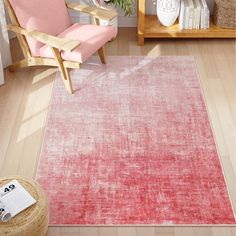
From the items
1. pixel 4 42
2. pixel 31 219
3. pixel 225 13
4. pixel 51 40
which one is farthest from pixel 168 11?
pixel 31 219

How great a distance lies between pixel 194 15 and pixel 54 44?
1.62 metres

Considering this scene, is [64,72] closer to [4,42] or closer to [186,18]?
[4,42]

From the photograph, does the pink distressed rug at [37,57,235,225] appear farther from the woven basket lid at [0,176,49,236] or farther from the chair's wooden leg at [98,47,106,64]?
the woven basket lid at [0,176,49,236]

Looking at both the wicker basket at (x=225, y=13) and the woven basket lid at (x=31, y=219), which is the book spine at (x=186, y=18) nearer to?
the wicker basket at (x=225, y=13)

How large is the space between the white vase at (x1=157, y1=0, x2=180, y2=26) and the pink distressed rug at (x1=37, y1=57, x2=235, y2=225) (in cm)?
54

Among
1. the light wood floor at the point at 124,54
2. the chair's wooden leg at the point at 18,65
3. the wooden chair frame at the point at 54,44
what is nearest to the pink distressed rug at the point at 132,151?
the light wood floor at the point at 124,54

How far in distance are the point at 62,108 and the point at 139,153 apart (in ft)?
2.68

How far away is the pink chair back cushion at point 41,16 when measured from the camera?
4.08 meters

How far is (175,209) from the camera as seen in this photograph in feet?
9.87

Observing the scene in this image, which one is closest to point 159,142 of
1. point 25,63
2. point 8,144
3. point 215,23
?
point 8,144

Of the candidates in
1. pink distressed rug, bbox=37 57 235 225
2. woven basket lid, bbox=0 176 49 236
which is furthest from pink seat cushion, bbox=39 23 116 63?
woven basket lid, bbox=0 176 49 236

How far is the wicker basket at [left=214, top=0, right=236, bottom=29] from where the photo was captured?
15.6 feet

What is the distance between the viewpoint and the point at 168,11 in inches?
188

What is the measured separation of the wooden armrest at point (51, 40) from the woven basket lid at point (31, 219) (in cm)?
128
